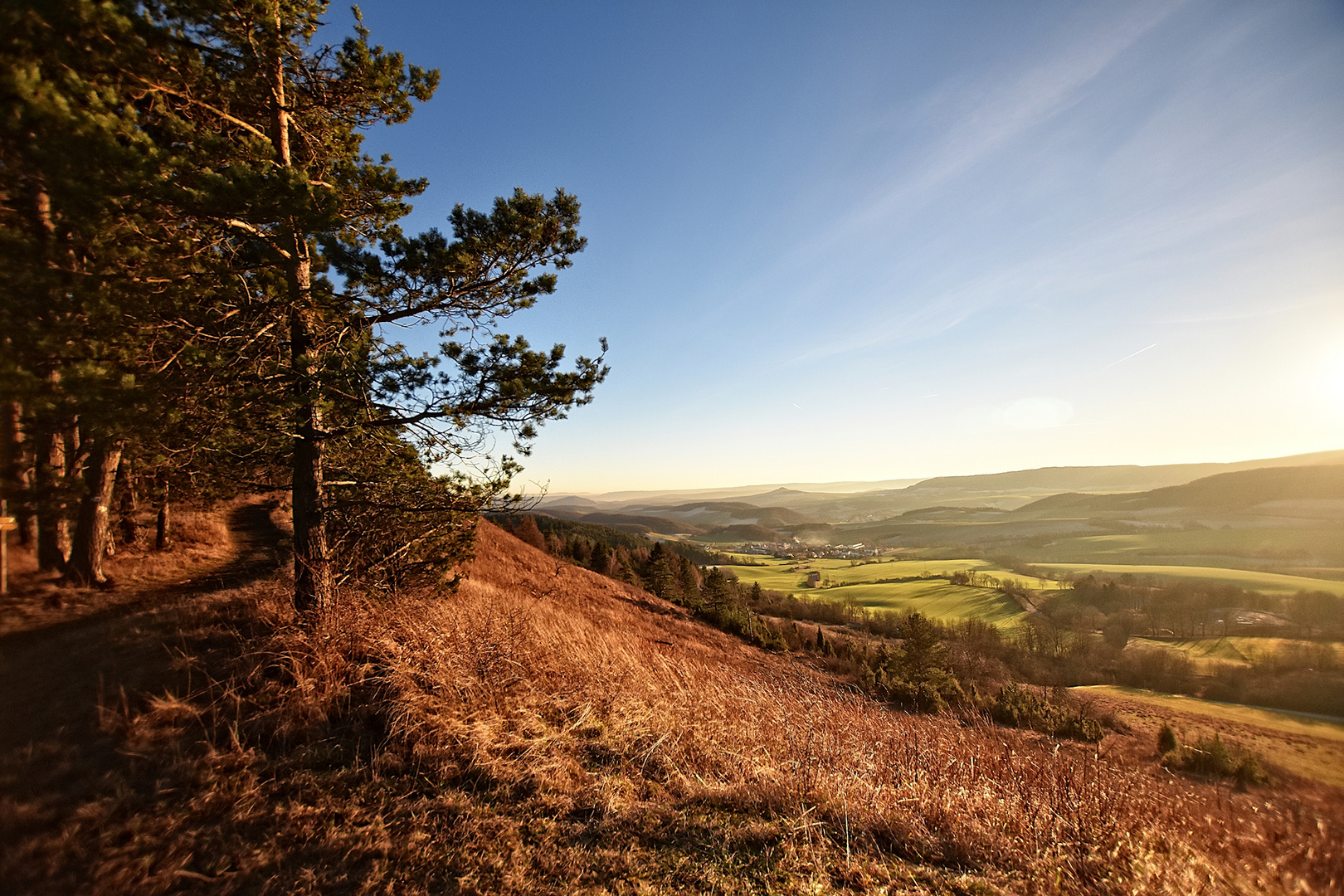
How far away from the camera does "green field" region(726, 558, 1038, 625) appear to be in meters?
63.3

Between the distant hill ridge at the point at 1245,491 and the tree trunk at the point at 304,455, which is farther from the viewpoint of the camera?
the distant hill ridge at the point at 1245,491

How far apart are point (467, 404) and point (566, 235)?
2.78m

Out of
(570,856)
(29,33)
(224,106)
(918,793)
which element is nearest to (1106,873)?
(918,793)

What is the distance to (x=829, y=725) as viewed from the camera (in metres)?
5.34

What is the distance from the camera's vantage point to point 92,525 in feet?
27.5

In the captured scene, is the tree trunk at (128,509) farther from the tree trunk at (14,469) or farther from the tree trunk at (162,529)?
the tree trunk at (14,469)

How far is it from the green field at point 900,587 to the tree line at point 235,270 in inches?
2555

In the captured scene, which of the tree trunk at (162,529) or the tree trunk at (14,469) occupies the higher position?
the tree trunk at (14,469)

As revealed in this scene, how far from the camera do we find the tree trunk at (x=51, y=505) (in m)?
7.20

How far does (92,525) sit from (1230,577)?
112m

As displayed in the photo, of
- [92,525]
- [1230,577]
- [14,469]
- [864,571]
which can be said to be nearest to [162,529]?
[92,525]

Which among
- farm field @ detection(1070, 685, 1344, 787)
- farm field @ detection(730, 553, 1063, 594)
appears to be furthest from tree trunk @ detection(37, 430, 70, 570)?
farm field @ detection(730, 553, 1063, 594)

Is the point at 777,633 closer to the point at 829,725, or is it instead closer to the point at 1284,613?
the point at 829,725

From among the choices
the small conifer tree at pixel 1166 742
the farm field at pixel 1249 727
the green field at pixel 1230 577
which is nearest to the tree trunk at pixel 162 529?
the farm field at pixel 1249 727
